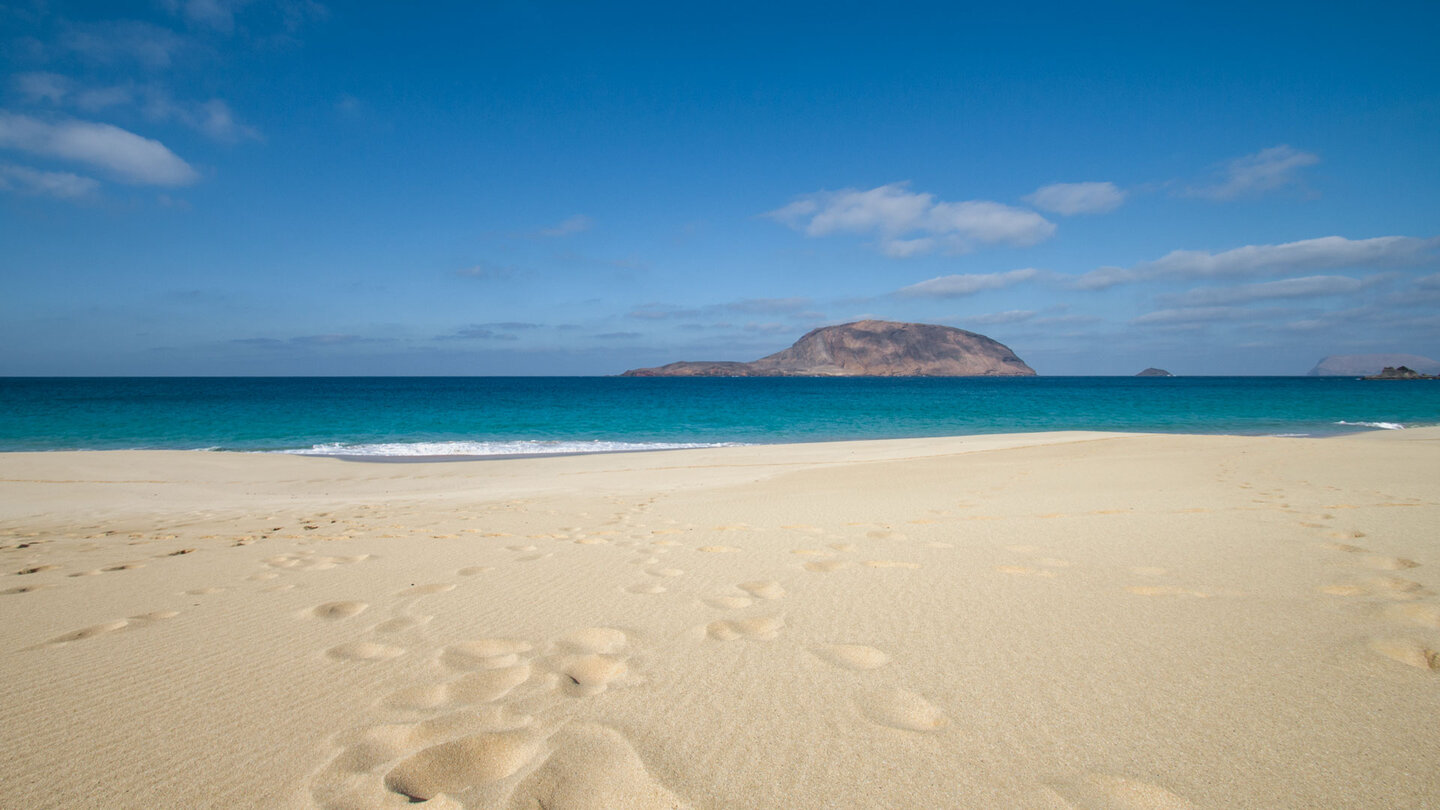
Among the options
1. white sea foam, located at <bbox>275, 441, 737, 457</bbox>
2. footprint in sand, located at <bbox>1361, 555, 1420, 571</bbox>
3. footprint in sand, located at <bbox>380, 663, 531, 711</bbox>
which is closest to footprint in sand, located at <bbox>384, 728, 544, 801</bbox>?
footprint in sand, located at <bbox>380, 663, 531, 711</bbox>

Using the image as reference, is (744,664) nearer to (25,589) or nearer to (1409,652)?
(1409,652)

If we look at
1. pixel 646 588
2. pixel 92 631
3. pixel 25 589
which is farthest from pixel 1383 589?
pixel 25 589

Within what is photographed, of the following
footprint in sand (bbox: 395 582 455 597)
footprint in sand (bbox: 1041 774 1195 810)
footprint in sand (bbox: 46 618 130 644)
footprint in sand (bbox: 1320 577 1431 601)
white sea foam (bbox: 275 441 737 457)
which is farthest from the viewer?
white sea foam (bbox: 275 441 737 457)

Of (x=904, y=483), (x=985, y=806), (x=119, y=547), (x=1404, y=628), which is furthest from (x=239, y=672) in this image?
(x=904, y=483)

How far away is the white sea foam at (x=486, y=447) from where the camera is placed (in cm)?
1684

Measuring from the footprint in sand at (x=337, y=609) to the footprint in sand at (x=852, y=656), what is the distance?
7.63 ft

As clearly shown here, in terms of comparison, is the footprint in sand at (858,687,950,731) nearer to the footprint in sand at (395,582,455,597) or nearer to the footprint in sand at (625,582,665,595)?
the footprint in sand at (625,582,665,595)

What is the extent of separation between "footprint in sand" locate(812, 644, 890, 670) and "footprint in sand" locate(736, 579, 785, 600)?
72 centimetres

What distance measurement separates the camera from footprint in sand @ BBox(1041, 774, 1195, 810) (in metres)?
1.47

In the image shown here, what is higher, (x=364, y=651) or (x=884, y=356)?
(x=884, y=356)

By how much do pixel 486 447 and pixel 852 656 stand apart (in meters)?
17.3

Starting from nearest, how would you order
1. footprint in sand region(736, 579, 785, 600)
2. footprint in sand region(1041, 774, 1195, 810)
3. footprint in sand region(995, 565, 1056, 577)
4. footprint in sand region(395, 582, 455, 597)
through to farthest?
footprint in sand region(1041, 774, 1195, 810)
footprint in sand region(736, 579, 785, 600)
footprint in sand region(395, 582, 455, 597)
footprint in sand region(995, 565, 1056, 577)

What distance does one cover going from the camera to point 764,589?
3334 mm

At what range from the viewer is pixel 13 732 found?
5.99ft
